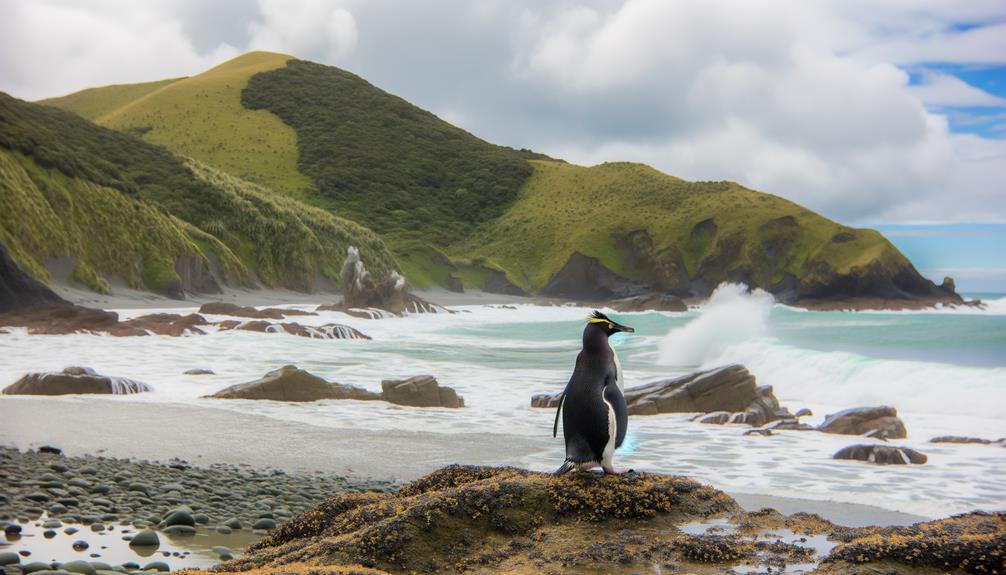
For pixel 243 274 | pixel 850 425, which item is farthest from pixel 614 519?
pixel 243 274

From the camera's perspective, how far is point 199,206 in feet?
244

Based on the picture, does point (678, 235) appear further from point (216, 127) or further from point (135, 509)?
point (135, 509)

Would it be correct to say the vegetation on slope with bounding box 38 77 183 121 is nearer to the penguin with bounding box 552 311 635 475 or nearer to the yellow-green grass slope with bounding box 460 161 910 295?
the yellow-green grass slope with bounding box 460 161 910 295

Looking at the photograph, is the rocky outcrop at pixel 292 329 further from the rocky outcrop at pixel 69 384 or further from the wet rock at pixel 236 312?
the rocky outcrop at pixel 69 384

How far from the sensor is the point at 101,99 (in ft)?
616

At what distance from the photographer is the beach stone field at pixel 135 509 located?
22.2 ft

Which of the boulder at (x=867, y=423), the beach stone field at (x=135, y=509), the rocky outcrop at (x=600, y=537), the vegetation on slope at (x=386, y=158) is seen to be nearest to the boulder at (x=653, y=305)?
the vegetation on slope at (x=386, y=158)

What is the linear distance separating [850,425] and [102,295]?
41387mm

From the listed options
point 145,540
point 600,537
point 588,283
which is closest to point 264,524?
point 145,540

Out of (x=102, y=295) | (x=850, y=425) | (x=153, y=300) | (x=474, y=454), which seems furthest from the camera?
(x=153, y=300)

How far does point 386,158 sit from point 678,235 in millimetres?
63695

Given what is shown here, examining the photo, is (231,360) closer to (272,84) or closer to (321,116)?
(321,116)

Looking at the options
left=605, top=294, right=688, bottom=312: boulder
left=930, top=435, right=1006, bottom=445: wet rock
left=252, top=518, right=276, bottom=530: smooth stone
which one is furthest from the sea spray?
left=605, top=294, right=688, bottom=312: boulder

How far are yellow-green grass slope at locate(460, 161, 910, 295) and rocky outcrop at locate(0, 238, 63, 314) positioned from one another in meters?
85.4
